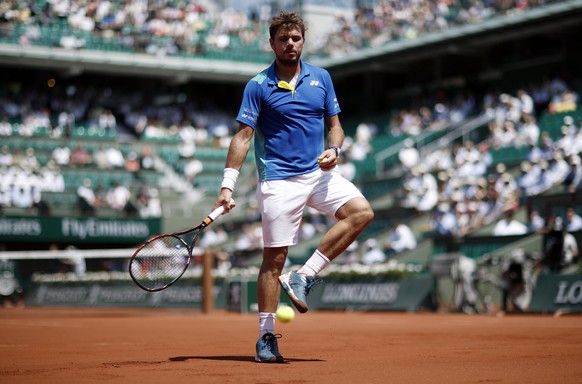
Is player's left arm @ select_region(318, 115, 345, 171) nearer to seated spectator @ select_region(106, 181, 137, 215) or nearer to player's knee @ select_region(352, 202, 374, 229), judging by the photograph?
player's knee @ select_region(352, 202, 374, 229)

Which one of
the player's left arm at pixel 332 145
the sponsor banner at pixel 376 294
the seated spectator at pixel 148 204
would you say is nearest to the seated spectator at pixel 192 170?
the seated spectator at pixel 148 204

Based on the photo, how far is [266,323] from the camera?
7.28 m

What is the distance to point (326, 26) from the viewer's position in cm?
4144

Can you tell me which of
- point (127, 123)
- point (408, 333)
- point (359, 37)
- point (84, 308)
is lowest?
point (84, 308)

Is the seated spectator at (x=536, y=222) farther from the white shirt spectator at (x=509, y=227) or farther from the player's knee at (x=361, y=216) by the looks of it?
the player's knee at (x=361, y=216)

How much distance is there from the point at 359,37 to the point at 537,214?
16456mm

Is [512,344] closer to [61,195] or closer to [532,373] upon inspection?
[532,373]

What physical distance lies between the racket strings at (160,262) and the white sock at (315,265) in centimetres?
94

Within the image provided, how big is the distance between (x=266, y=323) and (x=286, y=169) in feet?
3.80

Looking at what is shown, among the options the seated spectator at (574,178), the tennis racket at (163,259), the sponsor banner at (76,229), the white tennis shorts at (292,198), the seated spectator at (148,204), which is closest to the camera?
the white tennis shorts at (292,198)

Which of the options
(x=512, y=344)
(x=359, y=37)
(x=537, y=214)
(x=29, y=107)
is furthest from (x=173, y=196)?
(x=512, y=344)

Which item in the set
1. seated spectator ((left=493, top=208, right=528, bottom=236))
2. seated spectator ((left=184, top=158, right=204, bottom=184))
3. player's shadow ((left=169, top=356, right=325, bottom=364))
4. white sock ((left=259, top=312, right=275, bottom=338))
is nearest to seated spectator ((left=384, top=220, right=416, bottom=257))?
seated spectator ((left=493, top=208, right=528, bottom=236))

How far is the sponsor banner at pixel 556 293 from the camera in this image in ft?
54.9

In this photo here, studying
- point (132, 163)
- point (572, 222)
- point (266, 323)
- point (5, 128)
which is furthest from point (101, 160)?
point (266, 323)
